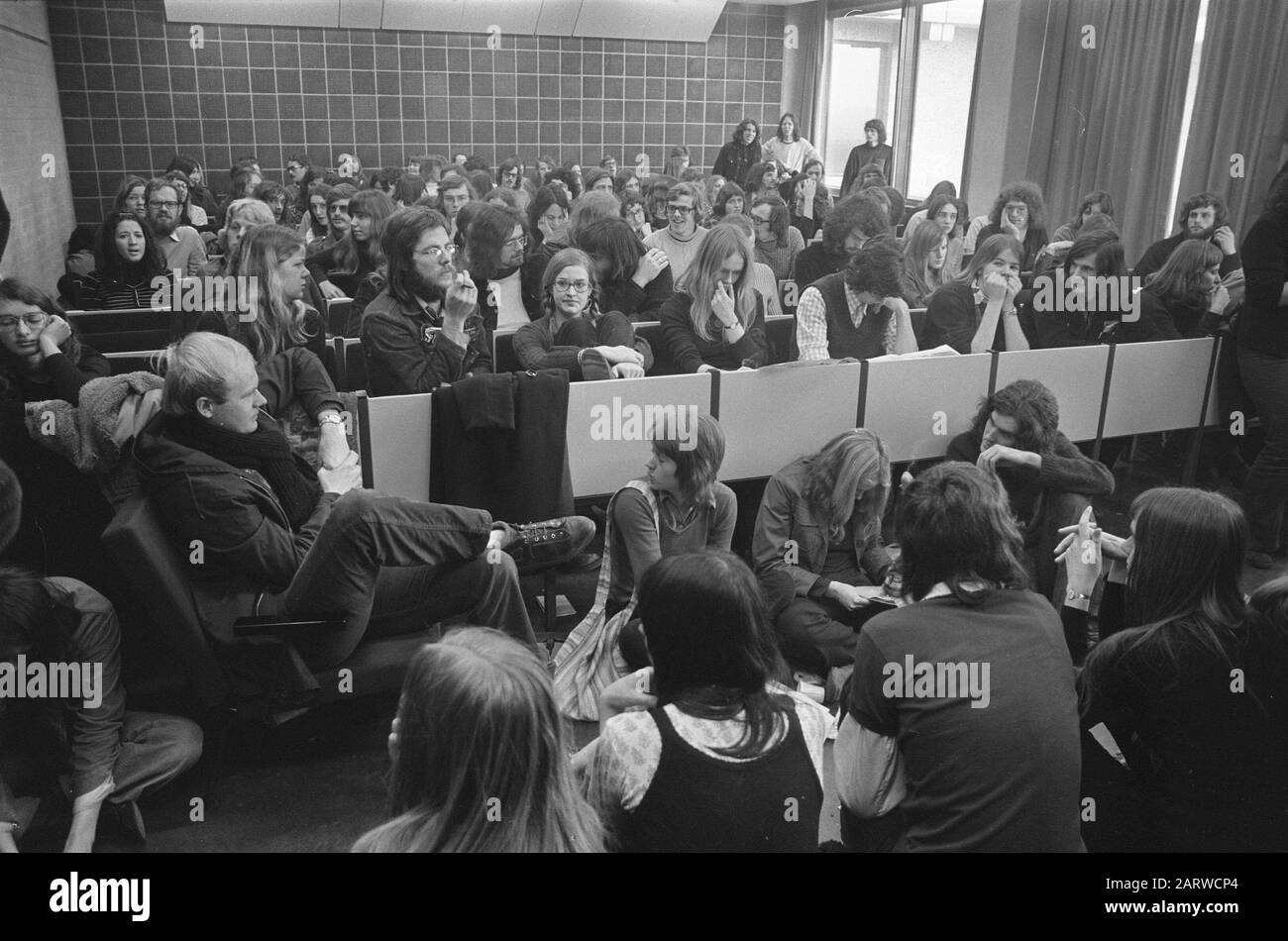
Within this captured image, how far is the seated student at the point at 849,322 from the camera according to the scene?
4023 mm

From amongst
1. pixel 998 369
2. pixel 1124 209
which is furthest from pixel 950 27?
pixel 998 369

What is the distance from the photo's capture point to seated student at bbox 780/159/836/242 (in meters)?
7.53

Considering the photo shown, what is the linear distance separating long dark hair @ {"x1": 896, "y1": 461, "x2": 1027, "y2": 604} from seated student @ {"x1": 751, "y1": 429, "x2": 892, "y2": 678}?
896 mm

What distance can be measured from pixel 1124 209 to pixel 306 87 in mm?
8140

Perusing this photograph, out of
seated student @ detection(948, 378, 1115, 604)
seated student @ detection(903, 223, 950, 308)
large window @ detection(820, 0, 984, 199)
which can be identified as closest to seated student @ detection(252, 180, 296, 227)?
seated student @ detection(903, 223, 950, 308)

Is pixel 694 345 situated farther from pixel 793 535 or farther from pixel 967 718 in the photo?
pixel 967 718

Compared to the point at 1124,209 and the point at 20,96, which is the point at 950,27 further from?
the point at 20,96

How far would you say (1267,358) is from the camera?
394cm

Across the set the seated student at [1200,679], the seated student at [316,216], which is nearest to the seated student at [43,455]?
the seated student at [1200,679]

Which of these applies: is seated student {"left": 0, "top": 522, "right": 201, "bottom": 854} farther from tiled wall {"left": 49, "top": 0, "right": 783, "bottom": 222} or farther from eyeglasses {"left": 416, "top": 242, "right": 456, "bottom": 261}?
tiled wall {"left": 49, "top": 0, "right": 783, "bottom": 222}

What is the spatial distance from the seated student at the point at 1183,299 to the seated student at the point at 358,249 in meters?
3.25
